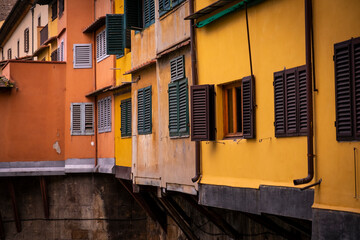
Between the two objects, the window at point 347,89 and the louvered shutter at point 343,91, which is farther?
the louvered shutter at point 343,91

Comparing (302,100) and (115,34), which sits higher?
(115,34)

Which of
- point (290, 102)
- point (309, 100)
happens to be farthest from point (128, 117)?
point (309, 100)

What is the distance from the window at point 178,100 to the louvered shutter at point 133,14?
292cm

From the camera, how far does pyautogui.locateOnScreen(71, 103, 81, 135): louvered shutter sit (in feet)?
73.2

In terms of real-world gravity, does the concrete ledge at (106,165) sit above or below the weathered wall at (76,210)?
above

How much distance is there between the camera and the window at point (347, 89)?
750 centimetres

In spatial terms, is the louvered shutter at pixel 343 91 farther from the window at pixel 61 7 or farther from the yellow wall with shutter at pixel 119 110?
the window at pixel 61 7

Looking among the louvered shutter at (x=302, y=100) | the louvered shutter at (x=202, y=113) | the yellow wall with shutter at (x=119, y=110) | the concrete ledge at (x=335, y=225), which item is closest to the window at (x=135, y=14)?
the yellow wall with shutter at (x=119, y=110)

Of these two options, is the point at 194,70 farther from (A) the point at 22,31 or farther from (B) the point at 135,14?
(A) the point at 22,31

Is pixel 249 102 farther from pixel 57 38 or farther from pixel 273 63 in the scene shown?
pixel 57 38

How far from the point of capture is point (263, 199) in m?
9.68

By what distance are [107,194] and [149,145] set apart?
21.5ft

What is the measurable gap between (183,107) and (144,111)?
10.1ft

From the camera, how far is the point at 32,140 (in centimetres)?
2236
